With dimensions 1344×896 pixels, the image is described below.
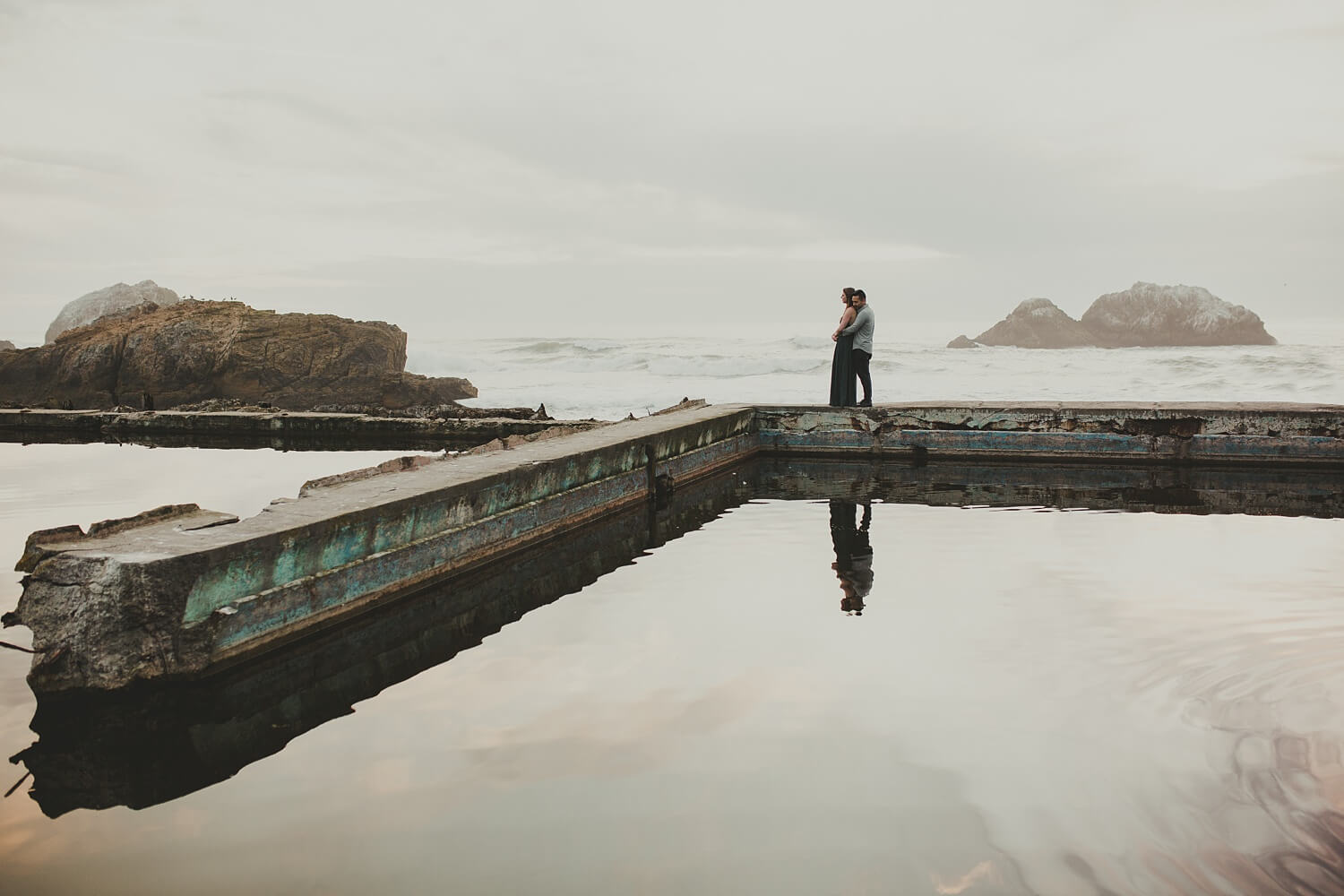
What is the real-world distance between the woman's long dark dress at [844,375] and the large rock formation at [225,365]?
1445 centimetres

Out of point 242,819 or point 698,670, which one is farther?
point 698,670

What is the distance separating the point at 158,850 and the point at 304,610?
5.69ft

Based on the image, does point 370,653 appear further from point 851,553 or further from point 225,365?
point 225,365

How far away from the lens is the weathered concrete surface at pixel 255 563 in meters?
3.57

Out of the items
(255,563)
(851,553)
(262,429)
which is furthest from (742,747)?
(262,429)

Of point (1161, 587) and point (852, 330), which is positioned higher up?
point (852, 330)

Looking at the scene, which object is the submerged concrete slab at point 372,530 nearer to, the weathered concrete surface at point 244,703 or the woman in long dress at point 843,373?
the weathered concrete surface at point 244,703

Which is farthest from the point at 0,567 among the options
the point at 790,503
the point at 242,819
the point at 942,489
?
the point at 942,489

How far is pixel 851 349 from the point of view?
11.3 metres

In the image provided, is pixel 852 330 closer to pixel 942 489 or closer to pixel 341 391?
pixel 942 489

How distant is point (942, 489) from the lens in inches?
336

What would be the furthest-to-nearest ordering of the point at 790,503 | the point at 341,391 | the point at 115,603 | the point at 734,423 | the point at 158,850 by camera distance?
the point at 341,391 < the point at 734,423 < the point at 790,503 < the point at 115,603 < the point at 158,850

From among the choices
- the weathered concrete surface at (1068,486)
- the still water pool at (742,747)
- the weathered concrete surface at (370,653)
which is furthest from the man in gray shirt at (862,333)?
the still water pool at (742,747)

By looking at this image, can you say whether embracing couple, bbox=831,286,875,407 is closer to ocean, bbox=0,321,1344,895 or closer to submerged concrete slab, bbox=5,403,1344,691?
submerged concrete slab, bbox=5,403,1344,691
